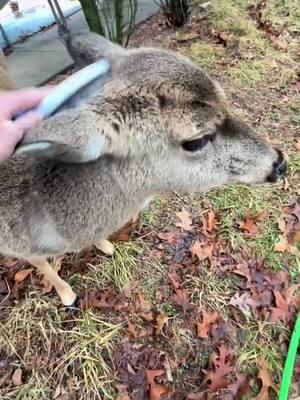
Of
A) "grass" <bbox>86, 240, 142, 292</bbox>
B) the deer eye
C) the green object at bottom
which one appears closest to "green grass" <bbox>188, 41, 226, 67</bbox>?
"grass" <bbox>86, 240, 142, 292</bbox>

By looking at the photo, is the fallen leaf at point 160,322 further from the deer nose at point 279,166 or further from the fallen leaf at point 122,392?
the deer nose at point 279,166

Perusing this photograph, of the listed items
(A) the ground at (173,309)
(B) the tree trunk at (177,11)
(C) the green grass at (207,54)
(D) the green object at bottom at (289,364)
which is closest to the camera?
(D) the green object at bottom at (289,364)

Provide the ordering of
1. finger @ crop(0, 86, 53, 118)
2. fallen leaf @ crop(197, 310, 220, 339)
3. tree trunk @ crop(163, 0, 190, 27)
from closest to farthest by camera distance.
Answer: finger @ crop(0, 86, 53, 118)
fallen leaf @ crop(197, 310, 220, 339)
tree trunk @ crop(163, 0, 190, 27)

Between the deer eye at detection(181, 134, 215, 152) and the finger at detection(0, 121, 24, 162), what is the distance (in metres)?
0.81

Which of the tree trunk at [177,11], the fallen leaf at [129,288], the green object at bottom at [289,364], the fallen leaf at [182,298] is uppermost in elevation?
the tree trunk at [177,11]

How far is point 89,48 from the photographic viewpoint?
2541 millimetres

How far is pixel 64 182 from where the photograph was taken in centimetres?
244

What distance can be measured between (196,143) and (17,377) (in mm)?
2213

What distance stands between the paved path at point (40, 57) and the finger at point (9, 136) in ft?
10.2

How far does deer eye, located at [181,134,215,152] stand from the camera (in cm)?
228

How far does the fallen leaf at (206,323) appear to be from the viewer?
338 centimetres

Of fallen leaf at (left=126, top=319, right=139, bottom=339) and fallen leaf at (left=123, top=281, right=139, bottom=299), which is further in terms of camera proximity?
fallen leaf at (left=123, top=281, right=139, bottom=299)

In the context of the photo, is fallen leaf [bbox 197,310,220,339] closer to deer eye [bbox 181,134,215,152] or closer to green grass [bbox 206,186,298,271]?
green grass [bbox 206,186,298,271]

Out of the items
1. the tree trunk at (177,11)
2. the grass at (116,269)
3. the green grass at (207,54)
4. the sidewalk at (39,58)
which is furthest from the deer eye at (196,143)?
the tree trunk at (177,11)
